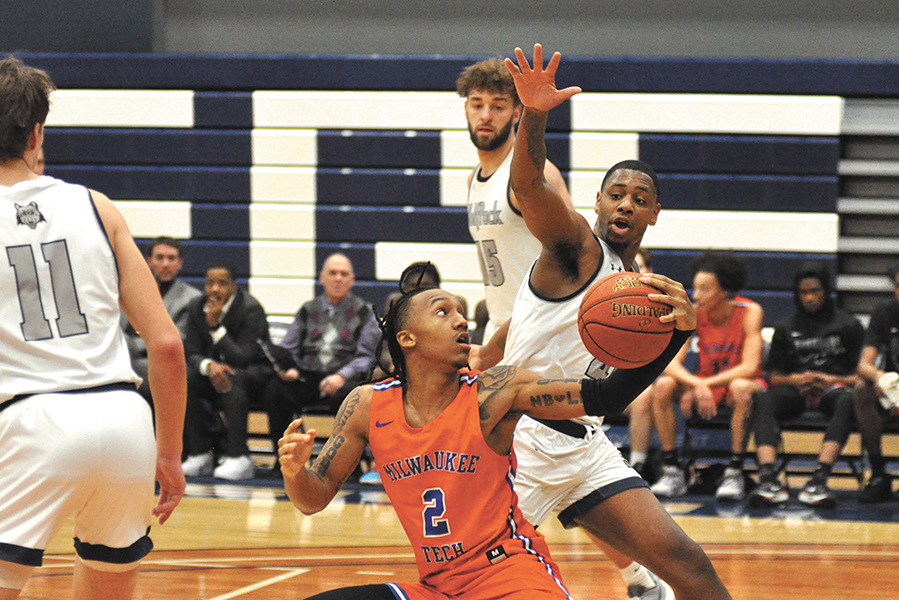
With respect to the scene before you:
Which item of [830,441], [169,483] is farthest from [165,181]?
[169,483]

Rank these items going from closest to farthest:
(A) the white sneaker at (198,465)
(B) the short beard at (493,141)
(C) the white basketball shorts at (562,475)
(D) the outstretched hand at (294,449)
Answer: (D) the outstretched hand at (294,449) < (C) the white basketball shorts at (562,475) < (B) the short beard at (493,141) < (A) the white sneaker at (198,465)

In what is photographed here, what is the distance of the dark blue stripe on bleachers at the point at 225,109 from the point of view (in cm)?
832

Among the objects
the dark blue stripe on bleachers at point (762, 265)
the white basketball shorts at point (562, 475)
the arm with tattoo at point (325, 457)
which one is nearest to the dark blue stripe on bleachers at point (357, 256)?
the dark blue stripe on bleachers at point (762, 265)

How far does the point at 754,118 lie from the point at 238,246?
4.23m

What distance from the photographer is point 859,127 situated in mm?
7676

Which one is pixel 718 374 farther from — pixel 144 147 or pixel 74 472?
pixel 144 147

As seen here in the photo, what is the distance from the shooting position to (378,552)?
15.8ft

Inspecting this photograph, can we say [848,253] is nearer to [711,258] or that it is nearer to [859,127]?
[859,127]

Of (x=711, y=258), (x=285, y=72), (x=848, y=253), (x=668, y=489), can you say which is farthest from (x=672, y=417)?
(x=285, y=72)

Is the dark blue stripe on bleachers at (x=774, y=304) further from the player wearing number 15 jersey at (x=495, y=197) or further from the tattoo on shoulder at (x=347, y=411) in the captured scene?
the tattoo on shoulder at (x=347, y=411)

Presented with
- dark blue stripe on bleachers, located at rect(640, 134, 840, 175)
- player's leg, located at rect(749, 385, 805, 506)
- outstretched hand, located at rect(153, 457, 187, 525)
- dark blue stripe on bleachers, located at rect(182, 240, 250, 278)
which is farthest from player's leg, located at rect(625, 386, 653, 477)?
outstretched hand, located at rect(153, 457, 187, 525)

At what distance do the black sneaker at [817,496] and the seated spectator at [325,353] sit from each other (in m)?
2.86

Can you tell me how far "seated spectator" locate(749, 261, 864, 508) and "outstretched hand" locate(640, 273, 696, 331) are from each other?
390 centimetres

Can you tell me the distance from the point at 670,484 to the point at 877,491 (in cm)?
123
